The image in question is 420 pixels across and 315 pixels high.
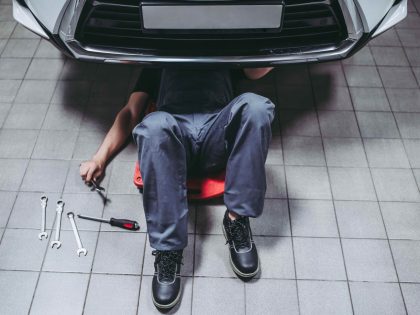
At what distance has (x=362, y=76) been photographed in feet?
6.64

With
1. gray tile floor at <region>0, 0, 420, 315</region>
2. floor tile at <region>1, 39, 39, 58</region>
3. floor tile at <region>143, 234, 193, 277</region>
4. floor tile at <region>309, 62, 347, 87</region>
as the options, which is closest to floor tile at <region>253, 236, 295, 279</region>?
gray tile floor at <region>0, 0, 420, 315</region>

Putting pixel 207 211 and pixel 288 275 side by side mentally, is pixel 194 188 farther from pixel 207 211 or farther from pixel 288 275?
pixel 288 275

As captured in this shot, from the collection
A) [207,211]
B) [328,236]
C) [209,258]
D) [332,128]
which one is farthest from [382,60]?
[209,258]

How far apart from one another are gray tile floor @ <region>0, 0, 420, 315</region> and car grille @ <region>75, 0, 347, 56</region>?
43cm

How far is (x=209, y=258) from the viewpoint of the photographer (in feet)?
4.75

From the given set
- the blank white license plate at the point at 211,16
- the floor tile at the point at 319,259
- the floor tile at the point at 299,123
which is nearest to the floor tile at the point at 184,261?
the floor tile at the point at 319,259

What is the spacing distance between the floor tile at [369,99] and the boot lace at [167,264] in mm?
1031

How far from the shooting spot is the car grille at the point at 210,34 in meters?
1.38

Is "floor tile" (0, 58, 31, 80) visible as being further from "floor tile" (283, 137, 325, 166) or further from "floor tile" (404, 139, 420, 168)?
"floor tile" (404, 139, 420, 168)

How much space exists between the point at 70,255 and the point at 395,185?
116cm

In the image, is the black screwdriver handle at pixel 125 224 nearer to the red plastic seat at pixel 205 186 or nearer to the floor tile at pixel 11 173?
the red plastic seat at pixel 205 186

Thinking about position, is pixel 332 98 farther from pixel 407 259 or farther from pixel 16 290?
pixel 16 290

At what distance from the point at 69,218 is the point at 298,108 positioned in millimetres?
1003

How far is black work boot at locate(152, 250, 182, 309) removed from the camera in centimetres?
132
